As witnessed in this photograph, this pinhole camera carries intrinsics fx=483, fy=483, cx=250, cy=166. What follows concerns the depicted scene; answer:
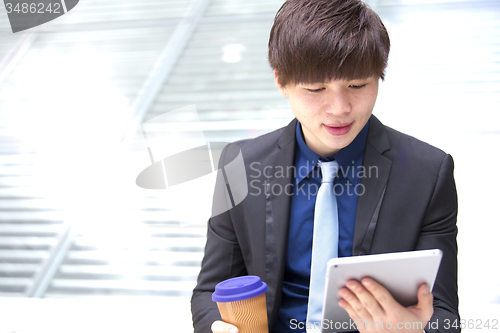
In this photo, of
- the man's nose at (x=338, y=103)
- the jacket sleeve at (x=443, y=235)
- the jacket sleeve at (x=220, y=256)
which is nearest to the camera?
the man's nose at (x=338, y=103)

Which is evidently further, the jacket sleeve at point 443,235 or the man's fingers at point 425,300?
the jacket sleeve at point 443,235

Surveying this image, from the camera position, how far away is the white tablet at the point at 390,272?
3.05 ft

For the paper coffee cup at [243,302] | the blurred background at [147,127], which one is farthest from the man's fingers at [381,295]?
the blurred background at [147,127]

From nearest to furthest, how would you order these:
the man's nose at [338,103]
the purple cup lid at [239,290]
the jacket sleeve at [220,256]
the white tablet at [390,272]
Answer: the white tablet at [390,272] < the purple cup lid at [239,290] < the man's nose at [338,103] < the jacket sleeve at [220,256]

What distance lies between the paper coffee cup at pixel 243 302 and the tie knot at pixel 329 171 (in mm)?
382

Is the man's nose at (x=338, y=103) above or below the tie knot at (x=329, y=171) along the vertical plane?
Result: above

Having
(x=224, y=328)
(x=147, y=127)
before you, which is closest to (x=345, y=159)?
(x=224, y=328)

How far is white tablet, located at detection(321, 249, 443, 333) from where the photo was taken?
928 millimetres

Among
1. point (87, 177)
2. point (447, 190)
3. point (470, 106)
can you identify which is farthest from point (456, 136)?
point (87, 177)

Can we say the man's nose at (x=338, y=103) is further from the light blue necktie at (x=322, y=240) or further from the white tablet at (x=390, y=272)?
the white tablet at (x=390, y=272)

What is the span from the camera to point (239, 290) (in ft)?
3.39

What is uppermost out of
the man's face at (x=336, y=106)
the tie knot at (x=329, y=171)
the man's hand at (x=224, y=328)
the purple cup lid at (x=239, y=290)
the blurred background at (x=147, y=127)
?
the man's face at (x=336, y=106)

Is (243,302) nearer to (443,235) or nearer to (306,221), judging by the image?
(306,221)

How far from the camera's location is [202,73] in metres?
4.23
